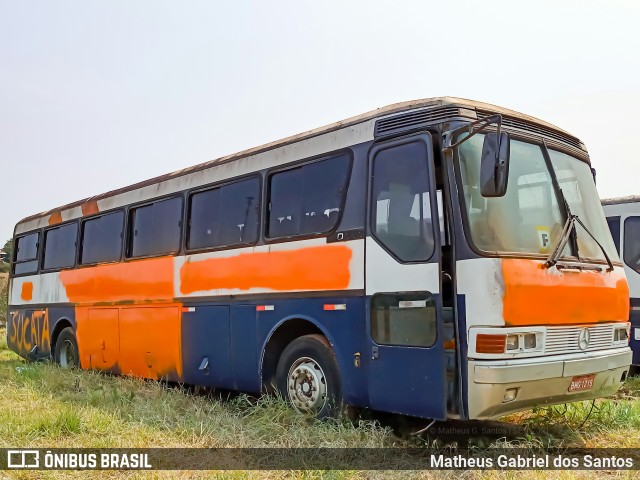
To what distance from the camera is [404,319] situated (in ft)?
19.1

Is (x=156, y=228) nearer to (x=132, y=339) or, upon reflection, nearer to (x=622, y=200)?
(x=132, y=339)

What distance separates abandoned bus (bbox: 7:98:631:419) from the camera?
541 cm

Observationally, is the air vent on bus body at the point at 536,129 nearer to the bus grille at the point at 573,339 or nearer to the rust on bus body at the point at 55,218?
the bus grille at the point at 573,339

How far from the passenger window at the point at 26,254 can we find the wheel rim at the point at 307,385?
8.59m

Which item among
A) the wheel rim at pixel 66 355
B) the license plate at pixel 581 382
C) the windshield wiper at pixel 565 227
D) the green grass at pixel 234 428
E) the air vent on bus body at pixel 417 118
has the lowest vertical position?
the green grass at pixel 234 428

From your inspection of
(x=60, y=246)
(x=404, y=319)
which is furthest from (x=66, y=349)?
(x=404, y=319)

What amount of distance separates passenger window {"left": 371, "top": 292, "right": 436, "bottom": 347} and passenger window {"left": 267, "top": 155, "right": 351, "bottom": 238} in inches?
42.3

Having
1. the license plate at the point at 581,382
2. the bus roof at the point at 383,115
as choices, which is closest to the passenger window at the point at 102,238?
the bus roof at the point at 383,115

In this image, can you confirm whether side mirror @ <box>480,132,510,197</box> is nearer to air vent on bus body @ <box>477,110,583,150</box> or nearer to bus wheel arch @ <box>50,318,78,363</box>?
air vent on bus body @ <box>477,110,583,150</box>

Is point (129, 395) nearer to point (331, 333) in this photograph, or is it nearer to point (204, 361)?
point (204, 361)

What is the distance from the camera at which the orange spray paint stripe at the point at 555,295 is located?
5.40 m

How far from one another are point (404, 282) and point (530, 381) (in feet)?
4.29

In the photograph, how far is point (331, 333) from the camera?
652 cm

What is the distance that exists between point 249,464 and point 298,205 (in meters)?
2.87
